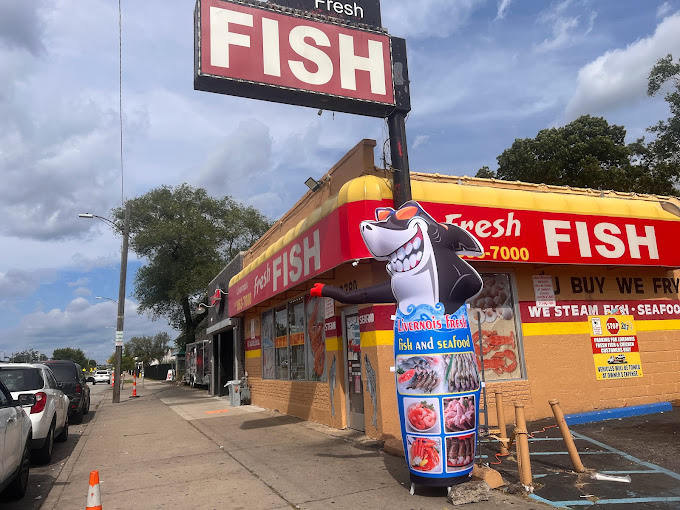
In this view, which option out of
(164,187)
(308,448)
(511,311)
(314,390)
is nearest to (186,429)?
(314,390)

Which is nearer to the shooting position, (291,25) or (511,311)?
(291,25)

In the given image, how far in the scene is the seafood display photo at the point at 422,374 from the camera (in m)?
5.34

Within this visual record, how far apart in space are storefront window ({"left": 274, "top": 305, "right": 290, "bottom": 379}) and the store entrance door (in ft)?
12.1

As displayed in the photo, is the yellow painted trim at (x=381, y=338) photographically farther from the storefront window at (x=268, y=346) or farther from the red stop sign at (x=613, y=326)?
the storefront window at (x=268, y=346)

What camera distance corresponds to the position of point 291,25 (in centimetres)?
835

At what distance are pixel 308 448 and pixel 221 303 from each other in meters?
13.6

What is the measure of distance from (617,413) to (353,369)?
17.3 ft

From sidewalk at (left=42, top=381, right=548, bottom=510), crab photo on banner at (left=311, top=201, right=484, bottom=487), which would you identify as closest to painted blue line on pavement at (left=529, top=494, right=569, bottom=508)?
sidewalk at (left=42, top=381, right=548, bottom=510)

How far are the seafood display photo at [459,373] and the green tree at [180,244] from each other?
102 ft

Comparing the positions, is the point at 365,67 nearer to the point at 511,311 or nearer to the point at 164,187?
the point at 511,311

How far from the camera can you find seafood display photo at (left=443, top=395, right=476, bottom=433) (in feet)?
17.4

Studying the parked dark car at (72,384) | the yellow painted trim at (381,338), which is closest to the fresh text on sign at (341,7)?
the yellow painted trim at (381,338)

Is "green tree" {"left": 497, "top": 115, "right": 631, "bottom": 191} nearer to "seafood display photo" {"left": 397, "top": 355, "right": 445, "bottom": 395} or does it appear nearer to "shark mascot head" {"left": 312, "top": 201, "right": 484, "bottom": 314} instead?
"shark mascot head" {"left": 312, "top": 201, "right": 484, "bottom": 314}

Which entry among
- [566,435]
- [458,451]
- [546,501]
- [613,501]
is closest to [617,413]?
[566,435]
